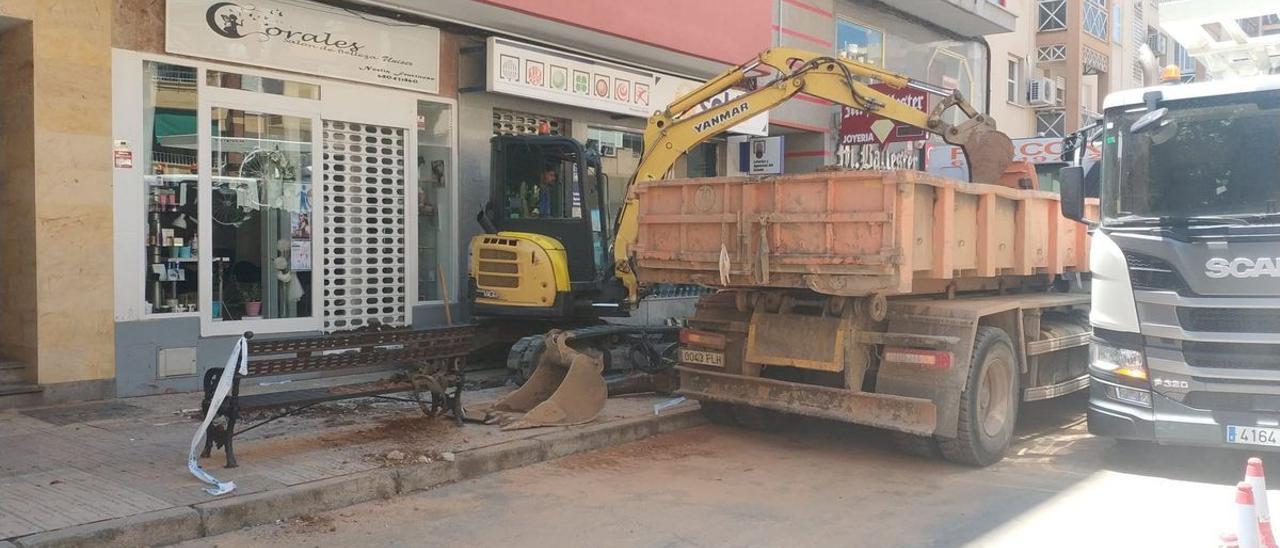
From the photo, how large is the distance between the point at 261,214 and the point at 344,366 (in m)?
4.16

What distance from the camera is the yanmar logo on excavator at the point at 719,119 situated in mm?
9766

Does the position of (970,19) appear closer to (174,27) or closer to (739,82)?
(739,82)

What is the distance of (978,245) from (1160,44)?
31.1 meters

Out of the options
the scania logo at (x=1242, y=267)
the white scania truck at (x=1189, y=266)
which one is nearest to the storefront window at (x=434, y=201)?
the white scania truck at (x=1189, y=266)

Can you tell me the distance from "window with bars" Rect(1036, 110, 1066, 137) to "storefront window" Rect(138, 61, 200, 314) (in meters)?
24.6

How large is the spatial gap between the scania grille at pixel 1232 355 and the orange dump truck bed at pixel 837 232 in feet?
5.78

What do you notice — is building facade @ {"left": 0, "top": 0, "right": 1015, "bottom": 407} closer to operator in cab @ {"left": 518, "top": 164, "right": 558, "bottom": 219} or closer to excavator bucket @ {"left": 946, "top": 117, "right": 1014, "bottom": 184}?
operator in cab @ {"left": 518, "top": 164, "right": 558, "bottom": 219}

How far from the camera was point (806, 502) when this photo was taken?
258 inches

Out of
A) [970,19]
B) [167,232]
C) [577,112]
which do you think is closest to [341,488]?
[167,232]

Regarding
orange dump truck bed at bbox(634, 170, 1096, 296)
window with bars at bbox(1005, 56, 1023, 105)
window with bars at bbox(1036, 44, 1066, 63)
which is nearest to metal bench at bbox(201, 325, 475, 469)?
orange dump truck bed at bbox(634, 170, 1096, 296)

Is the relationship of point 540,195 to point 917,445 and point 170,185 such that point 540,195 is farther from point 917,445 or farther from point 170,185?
point 917,445

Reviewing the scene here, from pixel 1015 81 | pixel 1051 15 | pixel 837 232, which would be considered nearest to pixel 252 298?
pixel 837 232

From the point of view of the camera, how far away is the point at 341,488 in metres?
6.30

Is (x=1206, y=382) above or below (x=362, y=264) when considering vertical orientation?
below
